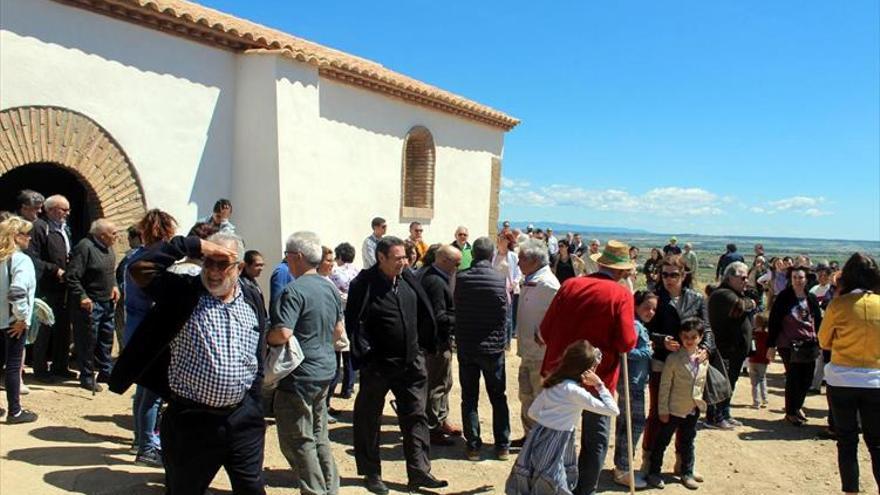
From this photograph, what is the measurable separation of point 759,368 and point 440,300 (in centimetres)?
452

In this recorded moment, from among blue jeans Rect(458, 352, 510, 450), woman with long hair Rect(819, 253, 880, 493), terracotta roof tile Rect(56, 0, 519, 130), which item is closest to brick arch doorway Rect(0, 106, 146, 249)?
terracotta roof tile Rect(56, 0, 519, 130)

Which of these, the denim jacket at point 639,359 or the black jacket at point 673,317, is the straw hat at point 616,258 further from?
the black jacket at point 673,317

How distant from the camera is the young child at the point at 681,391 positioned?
5.22m

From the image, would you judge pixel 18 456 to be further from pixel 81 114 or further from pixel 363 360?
pixel 81 114

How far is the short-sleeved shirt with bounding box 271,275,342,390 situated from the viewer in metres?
4.31

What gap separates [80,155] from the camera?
22.8 feet

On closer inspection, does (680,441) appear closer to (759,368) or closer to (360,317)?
(360,317)

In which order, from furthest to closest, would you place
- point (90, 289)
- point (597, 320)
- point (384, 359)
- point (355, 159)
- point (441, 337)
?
point (355, 159) → point (90, 289) → point (441, 337) → point (384, 359) → point (597, 320)

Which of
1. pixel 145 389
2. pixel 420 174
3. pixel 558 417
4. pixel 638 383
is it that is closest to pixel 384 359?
pixel 558 417

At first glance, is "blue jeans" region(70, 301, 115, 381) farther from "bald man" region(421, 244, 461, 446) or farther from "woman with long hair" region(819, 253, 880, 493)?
"woman with long hair" region(819, 253, 880, 493)

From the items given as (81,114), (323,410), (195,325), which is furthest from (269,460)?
(81,114)

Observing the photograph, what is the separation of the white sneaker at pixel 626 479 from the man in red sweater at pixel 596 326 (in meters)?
0.78

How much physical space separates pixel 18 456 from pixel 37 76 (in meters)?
3.76

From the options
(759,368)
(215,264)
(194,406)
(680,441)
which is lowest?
(680,441)
